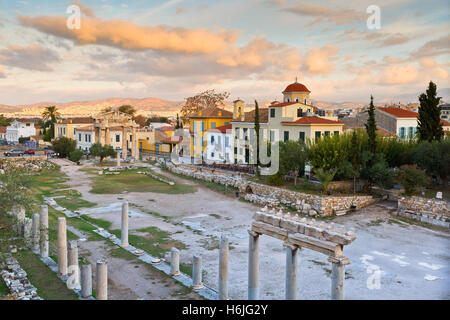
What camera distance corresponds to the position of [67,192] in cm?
3675

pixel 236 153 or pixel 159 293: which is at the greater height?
pixel 236 153

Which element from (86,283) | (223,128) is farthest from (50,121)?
(86,283)

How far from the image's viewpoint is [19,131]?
101 meters

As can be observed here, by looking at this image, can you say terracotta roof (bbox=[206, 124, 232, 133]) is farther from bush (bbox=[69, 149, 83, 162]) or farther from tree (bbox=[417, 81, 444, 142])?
tree (bbox=[417, 81, 444, 142])

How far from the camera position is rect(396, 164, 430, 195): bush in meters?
29.1

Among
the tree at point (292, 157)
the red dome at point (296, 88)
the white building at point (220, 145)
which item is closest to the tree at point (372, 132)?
the tree at point (292, 157)

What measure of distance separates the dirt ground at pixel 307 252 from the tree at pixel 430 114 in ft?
25.2

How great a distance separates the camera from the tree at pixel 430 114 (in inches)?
1335

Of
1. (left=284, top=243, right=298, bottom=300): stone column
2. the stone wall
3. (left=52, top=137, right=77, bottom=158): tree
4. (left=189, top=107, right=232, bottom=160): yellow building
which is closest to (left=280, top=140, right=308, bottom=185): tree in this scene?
the stone wall

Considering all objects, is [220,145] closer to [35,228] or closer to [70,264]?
[35,228]

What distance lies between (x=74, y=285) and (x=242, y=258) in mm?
7872

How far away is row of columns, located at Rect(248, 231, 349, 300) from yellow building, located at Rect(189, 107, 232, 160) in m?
43.6
